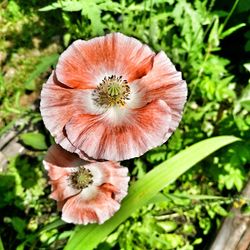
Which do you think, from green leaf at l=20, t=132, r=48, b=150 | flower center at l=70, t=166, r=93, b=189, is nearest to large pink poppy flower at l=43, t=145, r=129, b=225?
flower center at l=70, t=166, r=93, b=189

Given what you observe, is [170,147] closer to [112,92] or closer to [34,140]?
[34,140]

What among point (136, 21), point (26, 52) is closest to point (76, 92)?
point (136, 21)

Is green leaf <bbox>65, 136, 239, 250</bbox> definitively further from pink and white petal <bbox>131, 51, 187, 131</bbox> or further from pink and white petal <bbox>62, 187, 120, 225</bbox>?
pink and white petal <bbox>131, 51, 187, 131</bbox>

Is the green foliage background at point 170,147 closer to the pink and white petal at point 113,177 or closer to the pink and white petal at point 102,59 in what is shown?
the pink and white petal at point 113,177

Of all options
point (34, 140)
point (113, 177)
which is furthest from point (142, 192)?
point (34, 140)

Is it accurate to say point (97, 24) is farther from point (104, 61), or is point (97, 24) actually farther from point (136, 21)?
point (136, 21)
